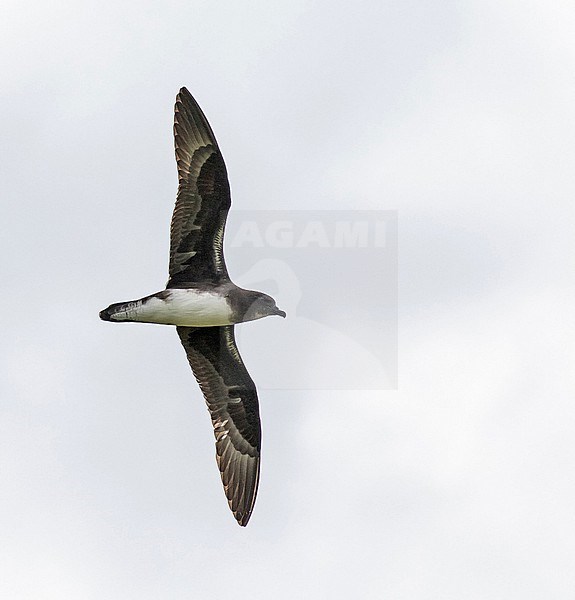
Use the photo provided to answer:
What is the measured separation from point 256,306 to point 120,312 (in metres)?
2.39

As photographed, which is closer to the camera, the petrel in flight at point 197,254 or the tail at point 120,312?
the tail at point 120,312

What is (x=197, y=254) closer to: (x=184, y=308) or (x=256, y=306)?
(x=184, y=308)

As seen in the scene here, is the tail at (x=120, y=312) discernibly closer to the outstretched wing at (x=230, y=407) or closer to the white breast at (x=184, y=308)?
the white breast at (x=184, y=308)

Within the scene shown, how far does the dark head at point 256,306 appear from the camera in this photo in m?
24.9

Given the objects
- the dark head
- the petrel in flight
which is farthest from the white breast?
the dark head

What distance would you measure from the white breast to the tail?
5cm

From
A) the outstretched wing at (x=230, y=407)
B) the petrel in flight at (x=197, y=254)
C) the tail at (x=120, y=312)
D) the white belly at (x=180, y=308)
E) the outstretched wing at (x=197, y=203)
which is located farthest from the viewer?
the outstretched wing at (x=230, y=407)

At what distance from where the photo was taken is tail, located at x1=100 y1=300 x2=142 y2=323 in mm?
24391

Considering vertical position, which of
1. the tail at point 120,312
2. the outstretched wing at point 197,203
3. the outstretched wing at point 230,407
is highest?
the outstretched wing at point 197,203

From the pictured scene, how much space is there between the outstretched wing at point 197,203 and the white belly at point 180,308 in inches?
12.3

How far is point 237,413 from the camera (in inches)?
1042

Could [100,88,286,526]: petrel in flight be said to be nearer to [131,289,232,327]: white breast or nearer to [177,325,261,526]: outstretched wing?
[131,289,232,327]: white breast

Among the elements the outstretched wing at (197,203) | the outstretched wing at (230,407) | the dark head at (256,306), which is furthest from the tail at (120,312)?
the dark head at (256,306)

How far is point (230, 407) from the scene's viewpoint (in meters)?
26.4
